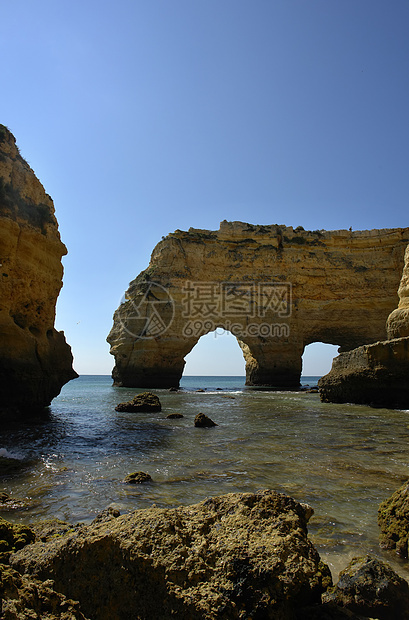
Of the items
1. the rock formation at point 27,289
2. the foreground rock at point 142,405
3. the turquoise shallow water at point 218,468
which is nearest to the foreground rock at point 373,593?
the turquoise shallow water at point 218,468

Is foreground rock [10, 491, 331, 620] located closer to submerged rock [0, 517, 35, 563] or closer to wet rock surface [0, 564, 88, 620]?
wet rock surface [0, 564, 88, 620]

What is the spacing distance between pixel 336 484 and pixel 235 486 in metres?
1.18

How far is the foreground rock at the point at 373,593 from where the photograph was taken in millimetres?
1864

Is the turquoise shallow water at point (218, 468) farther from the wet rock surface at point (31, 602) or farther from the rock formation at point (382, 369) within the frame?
the rock formation at point (382, 369)

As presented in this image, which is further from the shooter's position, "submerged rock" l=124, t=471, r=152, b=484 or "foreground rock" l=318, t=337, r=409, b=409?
"foreground rock" l=318, t=337, r=409, b=409

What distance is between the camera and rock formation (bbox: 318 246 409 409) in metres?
11.9

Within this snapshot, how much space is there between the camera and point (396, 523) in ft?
8.99

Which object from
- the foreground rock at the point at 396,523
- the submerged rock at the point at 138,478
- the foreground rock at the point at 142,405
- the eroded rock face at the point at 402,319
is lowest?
the foreground rock at the point at 142,405

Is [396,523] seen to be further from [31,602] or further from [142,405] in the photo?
[142,405]

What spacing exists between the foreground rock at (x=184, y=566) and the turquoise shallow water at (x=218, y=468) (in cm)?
98

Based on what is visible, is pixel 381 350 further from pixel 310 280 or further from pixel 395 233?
pixel 395 233

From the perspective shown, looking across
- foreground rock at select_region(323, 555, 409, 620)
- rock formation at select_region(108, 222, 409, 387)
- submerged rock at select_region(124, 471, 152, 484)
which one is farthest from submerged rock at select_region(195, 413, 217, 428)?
rock formation at select_region(108, 222, 409, 387)
